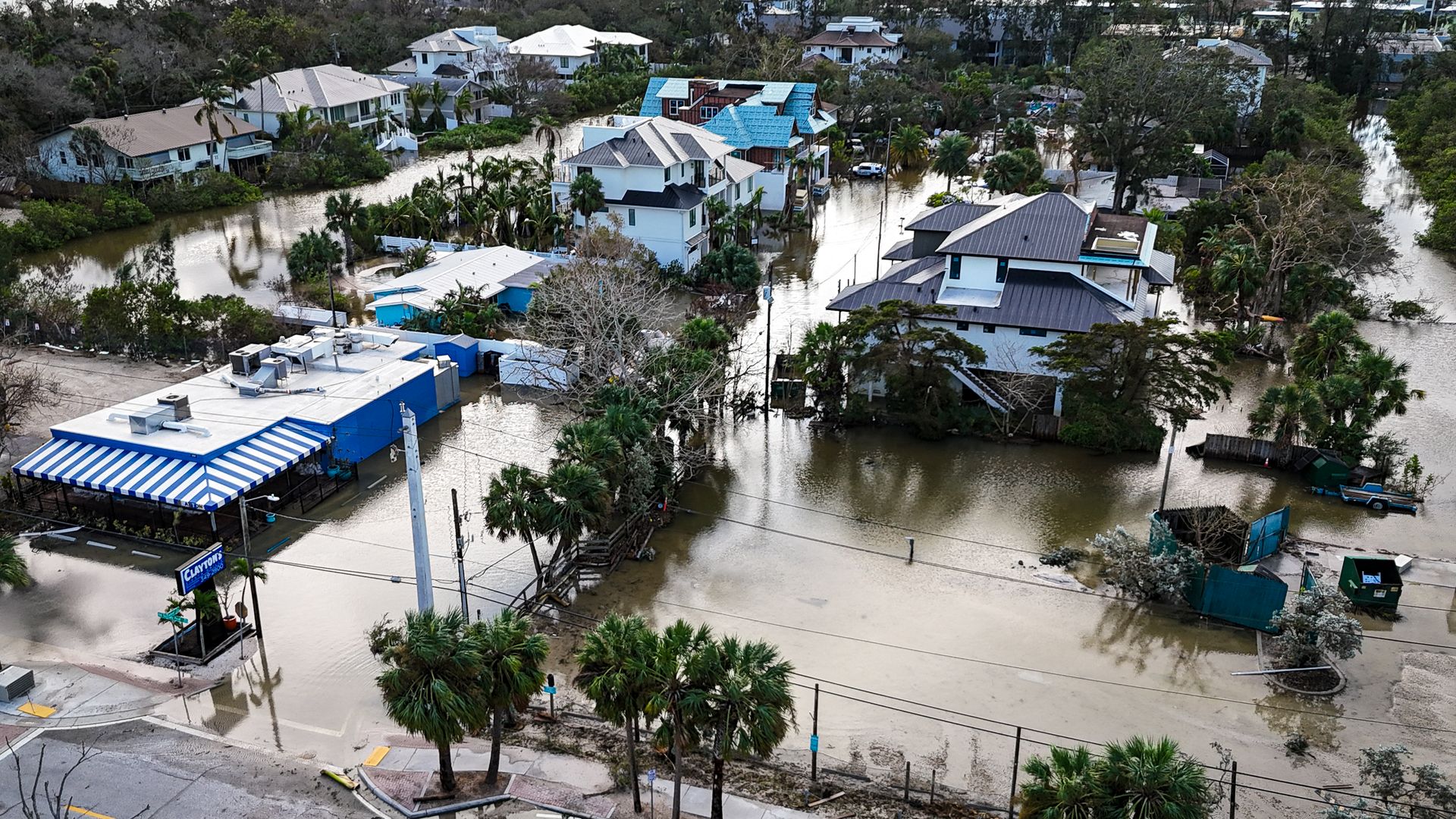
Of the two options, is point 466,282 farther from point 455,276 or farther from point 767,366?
point 767,366

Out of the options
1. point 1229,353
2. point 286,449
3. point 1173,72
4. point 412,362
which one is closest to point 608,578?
point 286,449

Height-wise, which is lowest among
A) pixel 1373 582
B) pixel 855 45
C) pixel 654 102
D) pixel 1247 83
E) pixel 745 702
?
pixel 1373 582

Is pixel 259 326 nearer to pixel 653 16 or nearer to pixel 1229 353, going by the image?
pixel 1229 353

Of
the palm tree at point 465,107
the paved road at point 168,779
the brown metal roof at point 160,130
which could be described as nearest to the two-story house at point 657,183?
the brown metal roof at point 160,130

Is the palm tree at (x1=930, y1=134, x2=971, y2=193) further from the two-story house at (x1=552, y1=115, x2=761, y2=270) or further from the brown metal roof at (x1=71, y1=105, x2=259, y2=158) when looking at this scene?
the brown metal roof at (x1=71, y1=105, x2=259, y2=158)

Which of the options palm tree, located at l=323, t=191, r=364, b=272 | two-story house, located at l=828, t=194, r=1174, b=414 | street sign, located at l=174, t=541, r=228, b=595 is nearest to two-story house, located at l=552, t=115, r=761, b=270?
palm tree, located at l=323, t=191, r=364, b=272

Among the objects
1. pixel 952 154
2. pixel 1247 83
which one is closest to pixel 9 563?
pixel 952 154
